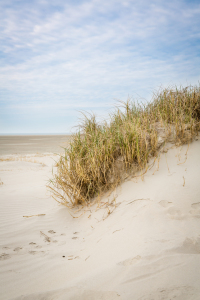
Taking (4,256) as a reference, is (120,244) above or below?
above

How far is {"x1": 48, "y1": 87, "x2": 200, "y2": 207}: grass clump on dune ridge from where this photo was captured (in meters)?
3.28

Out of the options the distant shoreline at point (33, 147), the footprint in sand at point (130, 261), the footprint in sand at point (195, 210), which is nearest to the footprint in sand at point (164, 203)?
the footprint in sand at point (195, 210)

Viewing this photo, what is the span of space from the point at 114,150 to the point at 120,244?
179cm

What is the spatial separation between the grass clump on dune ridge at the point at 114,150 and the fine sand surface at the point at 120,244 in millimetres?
255

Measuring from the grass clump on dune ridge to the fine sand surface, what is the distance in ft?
0.84

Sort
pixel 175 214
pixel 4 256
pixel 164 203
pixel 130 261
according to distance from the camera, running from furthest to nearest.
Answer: pixel 164 203
pixel 175 214
pixel 4 256
pixel 130 261

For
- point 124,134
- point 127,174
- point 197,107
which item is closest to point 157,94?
point 197,107

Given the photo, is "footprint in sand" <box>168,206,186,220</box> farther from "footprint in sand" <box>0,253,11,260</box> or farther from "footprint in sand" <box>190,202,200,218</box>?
"footprint in sand" <box>0,253,11,260</box>

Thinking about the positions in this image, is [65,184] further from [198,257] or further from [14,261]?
[198,257]

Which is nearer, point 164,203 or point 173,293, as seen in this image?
point 173,293

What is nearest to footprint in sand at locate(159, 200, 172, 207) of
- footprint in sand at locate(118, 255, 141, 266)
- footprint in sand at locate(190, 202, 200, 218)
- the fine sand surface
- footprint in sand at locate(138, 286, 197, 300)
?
the fine sand surface

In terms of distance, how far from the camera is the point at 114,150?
3.45 metres

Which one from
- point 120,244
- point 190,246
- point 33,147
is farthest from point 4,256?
point 33,147

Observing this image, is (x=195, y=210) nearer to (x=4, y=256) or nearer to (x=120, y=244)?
(x=120, y=244)
